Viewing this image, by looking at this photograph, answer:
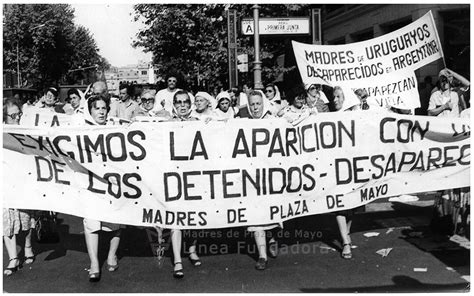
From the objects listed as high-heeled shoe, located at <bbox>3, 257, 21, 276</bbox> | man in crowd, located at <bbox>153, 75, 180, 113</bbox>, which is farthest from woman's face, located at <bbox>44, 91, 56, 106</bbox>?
high-heeled shoe, located at <bbox>3, 257, 21, 276</bbox>

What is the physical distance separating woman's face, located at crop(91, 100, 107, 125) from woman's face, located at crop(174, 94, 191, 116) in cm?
81

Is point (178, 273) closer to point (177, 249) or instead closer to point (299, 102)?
point (177, 249)

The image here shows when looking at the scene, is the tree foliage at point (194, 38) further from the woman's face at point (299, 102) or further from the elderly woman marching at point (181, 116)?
the elderly woman marching at point (181, 116)

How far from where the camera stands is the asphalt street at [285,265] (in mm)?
4719

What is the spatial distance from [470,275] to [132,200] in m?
3.01

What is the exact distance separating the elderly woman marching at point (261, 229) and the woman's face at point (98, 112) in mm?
1445

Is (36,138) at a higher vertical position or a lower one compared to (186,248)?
higher

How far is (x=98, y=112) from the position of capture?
16.6 feet

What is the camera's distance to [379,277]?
4.80 m

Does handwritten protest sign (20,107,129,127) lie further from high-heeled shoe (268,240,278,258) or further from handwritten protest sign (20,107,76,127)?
high-heeled shoe (268,240,278,258)

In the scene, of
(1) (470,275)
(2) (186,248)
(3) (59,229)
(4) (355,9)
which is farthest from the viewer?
(4) (355,9)

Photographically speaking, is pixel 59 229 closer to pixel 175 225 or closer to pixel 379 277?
pixel 175 225

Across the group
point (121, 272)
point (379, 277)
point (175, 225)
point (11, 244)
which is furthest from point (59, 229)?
point (379, 277)

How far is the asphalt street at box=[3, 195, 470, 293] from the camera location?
4719 millimetres
